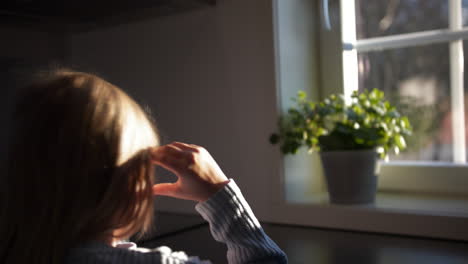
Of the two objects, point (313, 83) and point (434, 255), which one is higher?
point (313, 83)

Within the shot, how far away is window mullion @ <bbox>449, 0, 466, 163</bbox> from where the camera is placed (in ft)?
4.07

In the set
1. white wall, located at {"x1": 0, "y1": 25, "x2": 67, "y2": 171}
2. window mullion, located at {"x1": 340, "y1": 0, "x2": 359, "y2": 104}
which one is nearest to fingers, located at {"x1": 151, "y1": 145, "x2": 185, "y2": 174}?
white wall, located at {"x1": 0, "y1": 25, "x2": 67, "y2": 171}

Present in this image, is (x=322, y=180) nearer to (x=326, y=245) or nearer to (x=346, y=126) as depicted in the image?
(x=346, y=126)

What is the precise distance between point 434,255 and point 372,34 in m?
0.69

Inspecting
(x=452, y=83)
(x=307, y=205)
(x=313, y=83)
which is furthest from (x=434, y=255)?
(x=313, y=83)

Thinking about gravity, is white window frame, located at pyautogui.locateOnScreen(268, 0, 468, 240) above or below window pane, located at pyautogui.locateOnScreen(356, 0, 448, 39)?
below


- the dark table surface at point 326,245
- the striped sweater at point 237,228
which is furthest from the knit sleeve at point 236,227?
the dark table surface at point 326,245

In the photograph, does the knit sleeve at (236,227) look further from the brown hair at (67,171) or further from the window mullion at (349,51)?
the window mullion at (349,51)

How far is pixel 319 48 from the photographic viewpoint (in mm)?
1437

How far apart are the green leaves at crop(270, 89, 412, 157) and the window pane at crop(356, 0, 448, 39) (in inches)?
8.4

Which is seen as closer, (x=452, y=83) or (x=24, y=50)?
(x=24, y=50)

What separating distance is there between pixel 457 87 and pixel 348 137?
1.10 ft

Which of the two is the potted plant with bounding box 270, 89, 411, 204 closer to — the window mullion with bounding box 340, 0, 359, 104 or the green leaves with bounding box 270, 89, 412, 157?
the green leaves with bounding box 270, 89, 412, 157

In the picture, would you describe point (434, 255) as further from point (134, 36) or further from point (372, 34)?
point (134, 36)
